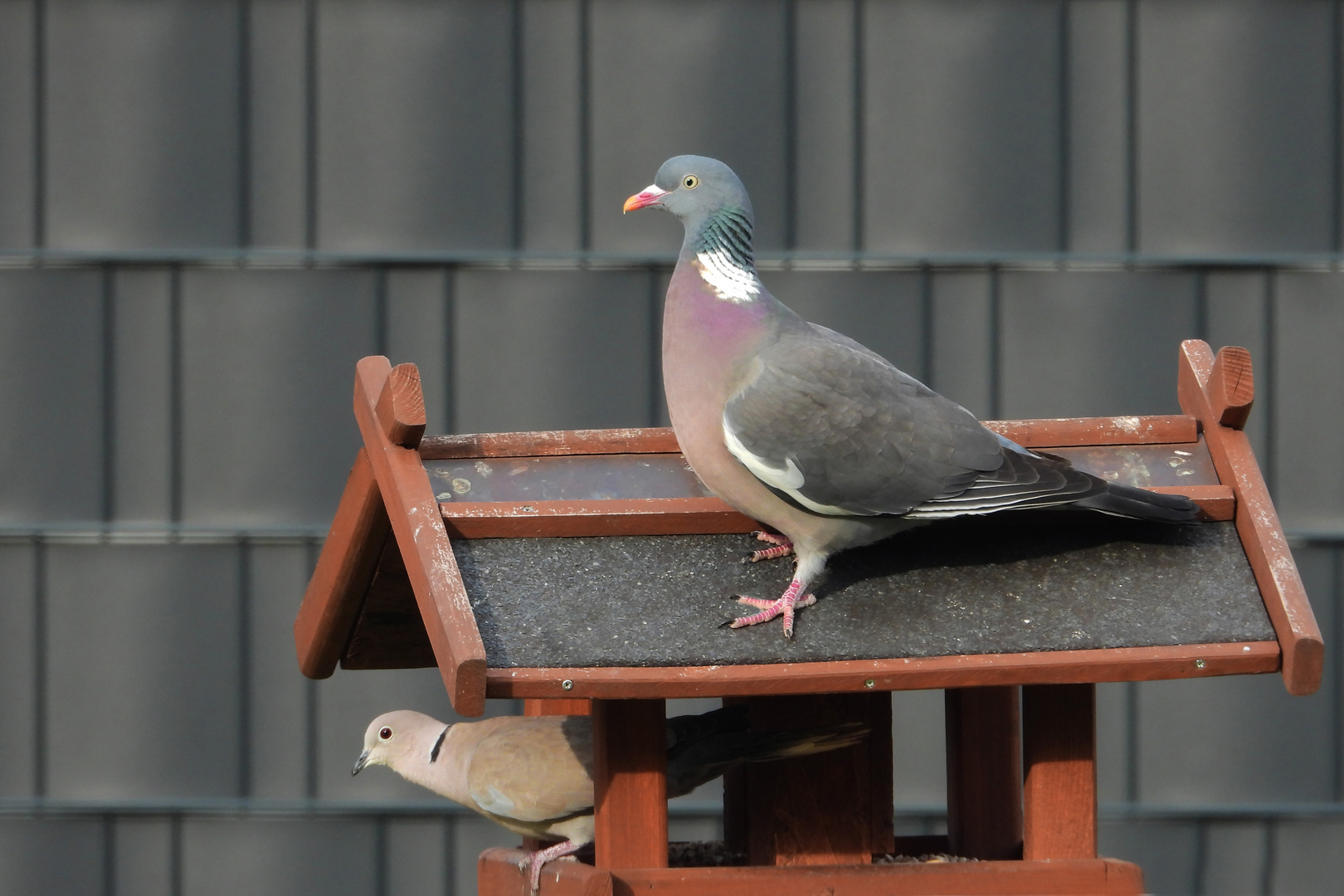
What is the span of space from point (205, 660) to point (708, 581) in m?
4.81

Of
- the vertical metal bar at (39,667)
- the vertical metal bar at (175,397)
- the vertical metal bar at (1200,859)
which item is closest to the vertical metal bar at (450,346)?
the vertical metal bar at (175,397)

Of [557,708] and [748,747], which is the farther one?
[557,708]

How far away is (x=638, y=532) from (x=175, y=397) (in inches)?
185

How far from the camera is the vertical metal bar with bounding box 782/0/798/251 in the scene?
718cm

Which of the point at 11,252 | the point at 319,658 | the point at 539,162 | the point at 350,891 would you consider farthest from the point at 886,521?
the point at 11,252

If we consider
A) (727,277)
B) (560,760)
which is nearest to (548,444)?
(727,277)

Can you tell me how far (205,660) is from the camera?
719cm

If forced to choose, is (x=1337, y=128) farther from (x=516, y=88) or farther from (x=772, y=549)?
(x=772, y=549)

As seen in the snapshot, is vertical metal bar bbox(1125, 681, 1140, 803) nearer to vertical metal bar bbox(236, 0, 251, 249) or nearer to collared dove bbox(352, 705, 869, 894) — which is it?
collared dove bbox(352, 705, 869, 894)

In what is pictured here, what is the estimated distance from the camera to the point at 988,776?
3.81 metres

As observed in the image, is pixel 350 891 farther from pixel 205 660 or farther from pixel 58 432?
pixel 58 432

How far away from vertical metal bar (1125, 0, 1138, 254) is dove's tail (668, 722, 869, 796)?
4.67 metres

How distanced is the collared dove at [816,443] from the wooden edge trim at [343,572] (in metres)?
0.73

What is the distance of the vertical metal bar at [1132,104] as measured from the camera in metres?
7.20
